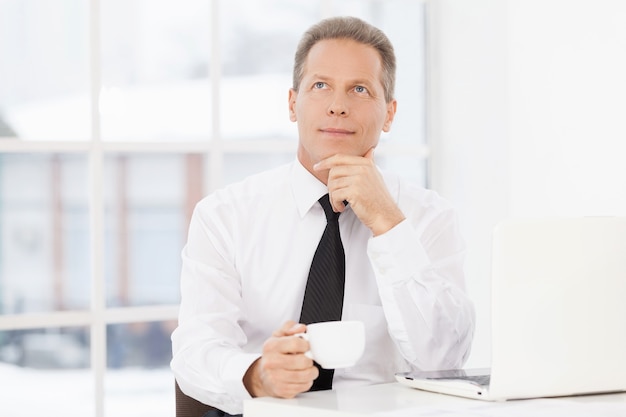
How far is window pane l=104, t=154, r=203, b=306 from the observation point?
9.82ft

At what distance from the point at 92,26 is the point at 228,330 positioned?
139 centimetres

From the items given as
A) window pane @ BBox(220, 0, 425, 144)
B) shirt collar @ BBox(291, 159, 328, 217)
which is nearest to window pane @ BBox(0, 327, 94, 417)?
window pane @ BBox(220, 0, 425, 144)

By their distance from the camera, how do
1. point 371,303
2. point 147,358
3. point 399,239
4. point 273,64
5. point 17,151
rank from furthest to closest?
point 273,64 → point 147,358 → point 17,151 → point 371,303 → point 399,239

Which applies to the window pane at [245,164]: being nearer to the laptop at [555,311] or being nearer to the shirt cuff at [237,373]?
the shirt cuff at [237,373]

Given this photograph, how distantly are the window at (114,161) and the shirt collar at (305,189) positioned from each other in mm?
1002

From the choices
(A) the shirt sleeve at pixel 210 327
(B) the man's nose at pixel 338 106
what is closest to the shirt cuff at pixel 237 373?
(A) the shirt sleeve at pixel 210 327

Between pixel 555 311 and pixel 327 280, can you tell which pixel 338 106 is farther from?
pixel 555 311

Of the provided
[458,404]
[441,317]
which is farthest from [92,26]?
[458,404]

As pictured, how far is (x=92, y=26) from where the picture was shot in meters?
2.92

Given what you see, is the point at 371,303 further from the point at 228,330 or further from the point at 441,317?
the point at 228,330

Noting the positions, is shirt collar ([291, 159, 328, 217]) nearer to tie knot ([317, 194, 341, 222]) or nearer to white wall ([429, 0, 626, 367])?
tie knot ([317, 194, 341, 222])

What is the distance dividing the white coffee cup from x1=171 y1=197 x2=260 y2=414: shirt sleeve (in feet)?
0.86

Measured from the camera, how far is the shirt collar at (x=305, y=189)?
214cm

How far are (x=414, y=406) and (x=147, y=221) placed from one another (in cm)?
187
